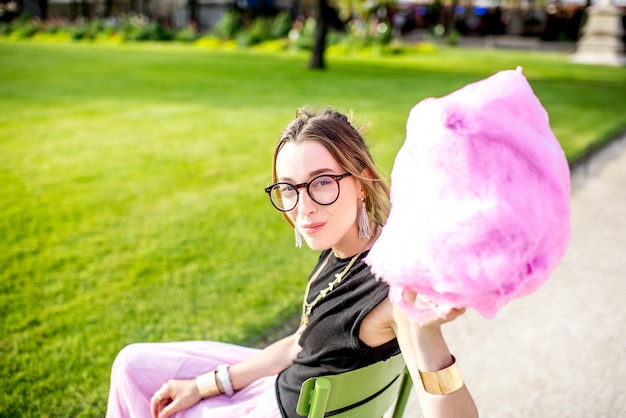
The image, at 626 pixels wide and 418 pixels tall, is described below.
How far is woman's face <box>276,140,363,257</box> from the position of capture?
5.09 feet

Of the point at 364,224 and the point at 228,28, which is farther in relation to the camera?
the point at 228,28

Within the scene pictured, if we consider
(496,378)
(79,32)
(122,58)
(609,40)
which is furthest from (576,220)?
(79,32)

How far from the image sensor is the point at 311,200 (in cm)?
155

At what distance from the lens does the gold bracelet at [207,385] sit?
1.82 m

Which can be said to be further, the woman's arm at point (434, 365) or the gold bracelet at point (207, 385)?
the gold bracelet at point (207, 385)

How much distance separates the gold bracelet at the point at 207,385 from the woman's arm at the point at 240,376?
1cm

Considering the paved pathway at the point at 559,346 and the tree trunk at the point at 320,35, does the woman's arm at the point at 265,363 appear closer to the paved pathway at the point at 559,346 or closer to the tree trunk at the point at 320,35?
the paved pathway at the point at 559,346

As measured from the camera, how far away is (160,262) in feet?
13.9

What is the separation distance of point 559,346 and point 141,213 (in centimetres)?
355

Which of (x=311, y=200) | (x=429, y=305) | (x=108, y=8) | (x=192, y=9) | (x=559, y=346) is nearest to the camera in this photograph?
(x=429, y=305)

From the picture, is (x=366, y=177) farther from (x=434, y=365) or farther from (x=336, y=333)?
(x=434, y=365)

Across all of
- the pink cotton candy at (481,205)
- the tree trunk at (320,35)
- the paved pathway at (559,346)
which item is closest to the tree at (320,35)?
the tree trunk at (320,35)

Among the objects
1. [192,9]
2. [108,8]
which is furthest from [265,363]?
[108,8]

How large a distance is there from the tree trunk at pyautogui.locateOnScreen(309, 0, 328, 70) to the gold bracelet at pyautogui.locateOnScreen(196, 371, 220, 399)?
14.3m
